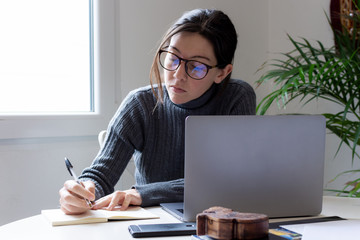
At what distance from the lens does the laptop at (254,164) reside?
100cm

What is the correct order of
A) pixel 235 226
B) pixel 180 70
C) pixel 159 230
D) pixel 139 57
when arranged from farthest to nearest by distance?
pixel 139 57 < pixel 180 70 < pixel 159 230 < pixel 235 226

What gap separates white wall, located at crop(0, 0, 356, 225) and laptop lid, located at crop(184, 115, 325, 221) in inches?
44.6

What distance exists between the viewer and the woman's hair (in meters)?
1.49

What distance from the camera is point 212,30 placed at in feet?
4.98

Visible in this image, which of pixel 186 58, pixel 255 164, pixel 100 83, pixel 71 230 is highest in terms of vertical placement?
pixel 186 58

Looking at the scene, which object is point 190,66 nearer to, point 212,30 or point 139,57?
point 212,30

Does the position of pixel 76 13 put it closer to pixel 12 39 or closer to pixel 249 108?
pixel 12 39

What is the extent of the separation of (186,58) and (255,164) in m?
0.50

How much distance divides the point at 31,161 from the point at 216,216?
1.37m

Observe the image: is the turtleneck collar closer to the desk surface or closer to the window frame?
the desk surface

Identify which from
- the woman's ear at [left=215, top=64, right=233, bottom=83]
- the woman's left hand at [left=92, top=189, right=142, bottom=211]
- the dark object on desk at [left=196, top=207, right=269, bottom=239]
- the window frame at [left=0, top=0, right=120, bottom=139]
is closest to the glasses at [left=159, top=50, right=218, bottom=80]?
the woman's ear at [left=215, top=64, right=233, bottom=83]

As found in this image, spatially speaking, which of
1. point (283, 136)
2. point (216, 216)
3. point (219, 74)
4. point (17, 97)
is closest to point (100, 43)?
point (17, 97)

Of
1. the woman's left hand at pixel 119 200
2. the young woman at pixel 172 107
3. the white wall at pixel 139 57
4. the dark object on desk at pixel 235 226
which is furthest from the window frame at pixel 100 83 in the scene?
the dark object on desk at pixel 235 226

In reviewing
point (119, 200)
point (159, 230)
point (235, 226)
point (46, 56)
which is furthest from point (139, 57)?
point (235, 226)
